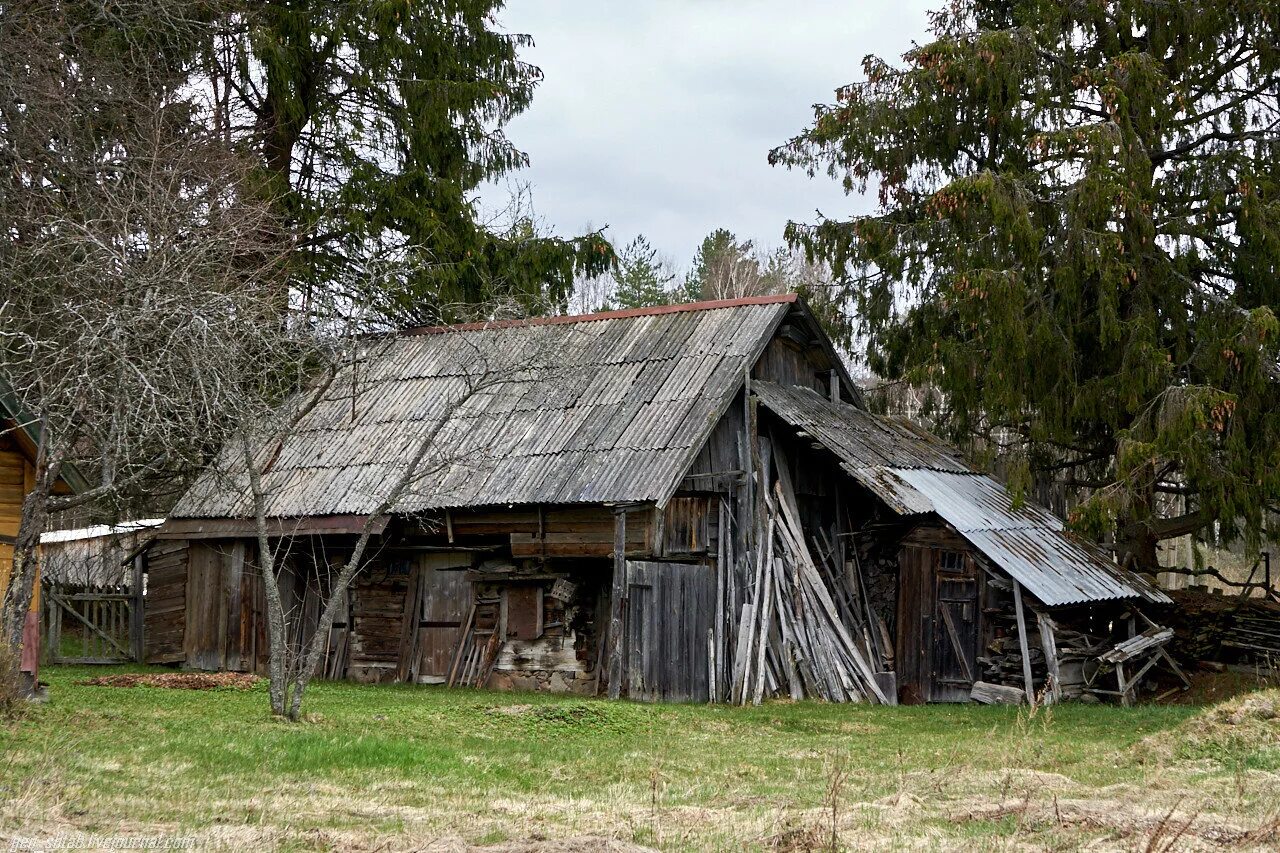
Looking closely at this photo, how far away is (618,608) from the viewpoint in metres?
19.4

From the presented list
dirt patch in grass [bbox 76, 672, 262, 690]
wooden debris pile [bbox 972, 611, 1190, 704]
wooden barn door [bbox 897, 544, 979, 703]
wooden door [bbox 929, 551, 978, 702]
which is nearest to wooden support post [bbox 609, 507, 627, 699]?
dirt patch in grass [bbox 76, 672, 262, 690]

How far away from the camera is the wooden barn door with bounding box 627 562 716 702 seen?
64.1 feet

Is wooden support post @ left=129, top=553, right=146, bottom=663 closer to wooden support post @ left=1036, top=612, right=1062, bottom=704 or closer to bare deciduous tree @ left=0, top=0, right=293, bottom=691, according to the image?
bare deciduous tree @ left=0, top=0, right=293, bottom=691

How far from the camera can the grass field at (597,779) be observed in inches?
330

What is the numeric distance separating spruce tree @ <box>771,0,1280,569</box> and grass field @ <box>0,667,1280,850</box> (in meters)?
4.46

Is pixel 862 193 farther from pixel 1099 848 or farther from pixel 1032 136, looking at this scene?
pixel 1099 848

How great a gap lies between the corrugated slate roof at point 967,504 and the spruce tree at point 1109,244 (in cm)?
87

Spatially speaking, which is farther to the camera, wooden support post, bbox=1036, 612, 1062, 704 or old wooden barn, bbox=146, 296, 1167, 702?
old wooden barn, bbox=146, 296, 1167, 702

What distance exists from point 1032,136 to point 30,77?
48.1 feet

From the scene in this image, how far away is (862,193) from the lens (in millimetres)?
25609

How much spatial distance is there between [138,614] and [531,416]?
25.5 feet

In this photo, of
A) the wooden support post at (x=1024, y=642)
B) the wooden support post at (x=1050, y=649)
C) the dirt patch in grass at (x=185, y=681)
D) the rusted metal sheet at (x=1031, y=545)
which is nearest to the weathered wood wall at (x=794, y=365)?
the rusted metal sheet at (x=1031, y=545)

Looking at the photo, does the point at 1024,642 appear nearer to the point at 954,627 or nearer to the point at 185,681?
the point at 954,627

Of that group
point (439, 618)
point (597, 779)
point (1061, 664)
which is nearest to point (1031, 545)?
point (1061, 664)
